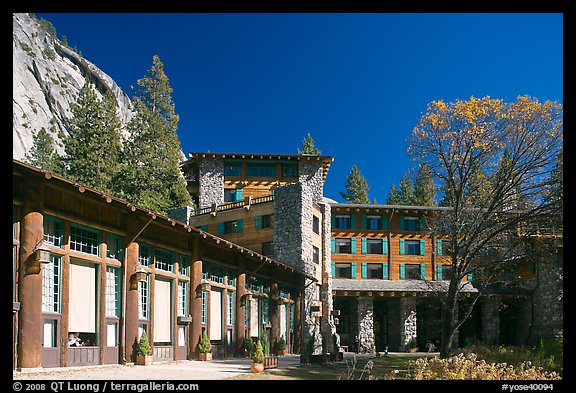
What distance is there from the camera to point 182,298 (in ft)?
81.5

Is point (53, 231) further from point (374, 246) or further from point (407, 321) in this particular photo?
point (374, 246)

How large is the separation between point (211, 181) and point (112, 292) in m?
32.7

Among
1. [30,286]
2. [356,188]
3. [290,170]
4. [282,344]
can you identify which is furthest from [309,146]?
[30,286]

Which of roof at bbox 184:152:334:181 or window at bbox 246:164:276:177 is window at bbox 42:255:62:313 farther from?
window at bbox 246:164:276:177

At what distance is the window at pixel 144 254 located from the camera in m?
21.4

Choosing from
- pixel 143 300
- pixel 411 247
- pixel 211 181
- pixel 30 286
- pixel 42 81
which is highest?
pixel 42 81

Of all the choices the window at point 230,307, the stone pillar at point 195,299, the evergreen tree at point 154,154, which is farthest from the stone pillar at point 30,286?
the evergreen tree at point 154,154

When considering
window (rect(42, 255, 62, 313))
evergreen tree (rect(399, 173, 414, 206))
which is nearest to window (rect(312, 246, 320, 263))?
window (rect(42, 255, 62, 313))

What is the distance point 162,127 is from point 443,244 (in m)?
26.4

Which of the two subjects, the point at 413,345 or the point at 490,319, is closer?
the point at 413,345

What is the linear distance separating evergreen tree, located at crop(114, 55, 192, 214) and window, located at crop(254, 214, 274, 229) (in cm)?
952

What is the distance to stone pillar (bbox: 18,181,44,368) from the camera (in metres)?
15.8
